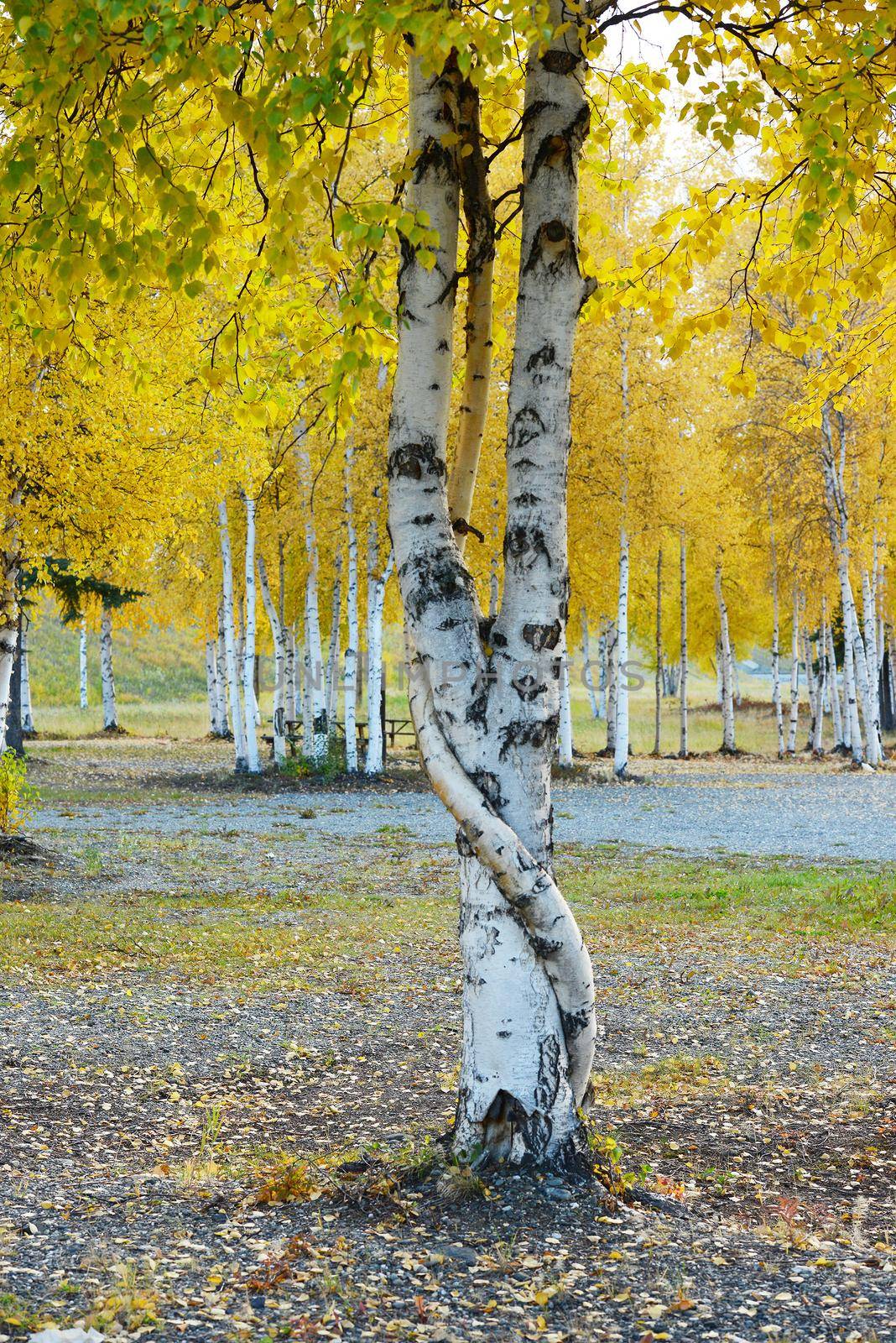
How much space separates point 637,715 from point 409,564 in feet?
151

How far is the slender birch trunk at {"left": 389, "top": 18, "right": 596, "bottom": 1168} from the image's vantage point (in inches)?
154

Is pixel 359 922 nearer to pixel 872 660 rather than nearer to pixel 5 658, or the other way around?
pixel 5 658

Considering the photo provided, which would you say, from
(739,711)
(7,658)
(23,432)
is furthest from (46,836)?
(739,711)

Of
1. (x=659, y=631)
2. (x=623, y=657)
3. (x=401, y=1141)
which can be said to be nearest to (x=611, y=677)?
(x=659, y=631)

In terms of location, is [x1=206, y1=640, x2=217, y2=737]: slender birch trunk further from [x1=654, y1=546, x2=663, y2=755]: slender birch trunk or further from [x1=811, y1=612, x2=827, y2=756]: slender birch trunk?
[x1=811, y1=612, x2=827, y2=756]: slender birch trunk

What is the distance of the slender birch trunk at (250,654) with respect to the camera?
835 inches

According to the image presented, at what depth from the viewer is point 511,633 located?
4094mm

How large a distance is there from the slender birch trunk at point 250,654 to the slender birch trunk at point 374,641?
2.22m

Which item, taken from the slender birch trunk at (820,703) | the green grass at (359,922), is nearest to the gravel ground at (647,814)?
the green grass at (359,922)

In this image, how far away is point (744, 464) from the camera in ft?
84.8

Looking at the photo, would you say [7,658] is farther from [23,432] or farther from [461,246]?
[461,246]

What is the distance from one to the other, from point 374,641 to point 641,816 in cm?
649

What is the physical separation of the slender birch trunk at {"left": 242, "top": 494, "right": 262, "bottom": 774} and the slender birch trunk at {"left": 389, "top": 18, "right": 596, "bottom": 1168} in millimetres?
17171

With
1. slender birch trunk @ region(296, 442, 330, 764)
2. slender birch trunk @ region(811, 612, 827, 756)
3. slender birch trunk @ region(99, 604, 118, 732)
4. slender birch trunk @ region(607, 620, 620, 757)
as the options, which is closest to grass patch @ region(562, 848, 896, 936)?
slender birch trunk @ region(296, 442, 330, 764)
